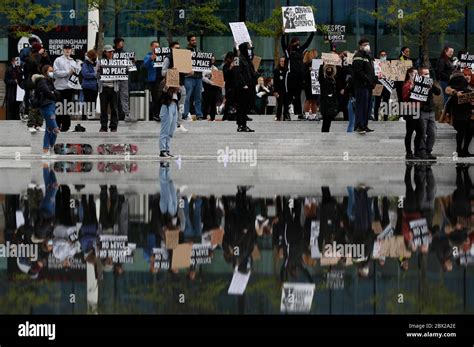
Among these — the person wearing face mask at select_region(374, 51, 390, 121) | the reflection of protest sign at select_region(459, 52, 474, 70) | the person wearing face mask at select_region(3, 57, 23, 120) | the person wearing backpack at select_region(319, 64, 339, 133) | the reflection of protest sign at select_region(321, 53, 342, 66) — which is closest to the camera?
the person wearing backpack at select_region(319, 64, 339, 133)

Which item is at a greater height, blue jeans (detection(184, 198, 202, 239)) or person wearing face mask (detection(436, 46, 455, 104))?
person wearing face mask (detection(436, 46, 455, 104))

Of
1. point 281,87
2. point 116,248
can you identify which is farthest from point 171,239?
point 281,87

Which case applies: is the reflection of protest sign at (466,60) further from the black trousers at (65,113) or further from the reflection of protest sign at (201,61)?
the black trousers at (65,113)

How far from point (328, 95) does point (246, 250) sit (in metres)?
17.0

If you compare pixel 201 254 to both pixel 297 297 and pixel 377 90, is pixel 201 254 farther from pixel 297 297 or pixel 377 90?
pixel 377 90

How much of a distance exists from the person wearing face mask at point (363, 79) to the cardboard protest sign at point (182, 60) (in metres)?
3.74

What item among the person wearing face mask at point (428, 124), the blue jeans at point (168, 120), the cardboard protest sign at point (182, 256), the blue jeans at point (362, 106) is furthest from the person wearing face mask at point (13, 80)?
the cardboard protest sign at point (182, 256)

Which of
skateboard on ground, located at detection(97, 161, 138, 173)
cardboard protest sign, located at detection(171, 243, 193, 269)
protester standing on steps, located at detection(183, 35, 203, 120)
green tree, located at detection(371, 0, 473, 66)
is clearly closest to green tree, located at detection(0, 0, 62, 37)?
green tree, located at detection(371, 0, 473, 66)

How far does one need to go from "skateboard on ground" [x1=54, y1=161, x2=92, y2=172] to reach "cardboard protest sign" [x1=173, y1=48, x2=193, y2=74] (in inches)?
144

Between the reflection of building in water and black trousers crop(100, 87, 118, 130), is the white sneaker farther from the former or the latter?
the reflection of building in water

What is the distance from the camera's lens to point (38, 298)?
7.85 m

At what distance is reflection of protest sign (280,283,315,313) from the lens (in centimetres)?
748

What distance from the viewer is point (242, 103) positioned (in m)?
27.3

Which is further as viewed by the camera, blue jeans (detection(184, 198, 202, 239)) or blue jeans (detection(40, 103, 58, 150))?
blue jeans (detection(40, 103, 58, 150))
